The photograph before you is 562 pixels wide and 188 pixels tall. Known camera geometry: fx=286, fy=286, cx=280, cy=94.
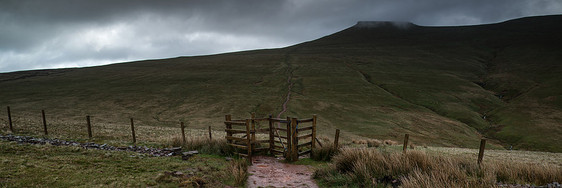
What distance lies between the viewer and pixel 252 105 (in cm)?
5222

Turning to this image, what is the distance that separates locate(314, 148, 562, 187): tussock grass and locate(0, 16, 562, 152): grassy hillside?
2528 cm

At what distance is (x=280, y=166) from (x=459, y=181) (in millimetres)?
7443

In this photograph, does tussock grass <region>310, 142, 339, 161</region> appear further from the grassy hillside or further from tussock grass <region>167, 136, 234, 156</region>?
the grassy hillside

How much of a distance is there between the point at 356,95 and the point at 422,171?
5516 centimetres

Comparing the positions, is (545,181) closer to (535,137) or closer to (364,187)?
(364,187)

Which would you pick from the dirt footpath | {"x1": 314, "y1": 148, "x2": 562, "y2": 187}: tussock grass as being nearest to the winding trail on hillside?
the dirt footpath

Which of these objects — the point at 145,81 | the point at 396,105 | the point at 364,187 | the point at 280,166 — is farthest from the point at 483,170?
the point at 145,81

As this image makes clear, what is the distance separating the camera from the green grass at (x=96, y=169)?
8070mm

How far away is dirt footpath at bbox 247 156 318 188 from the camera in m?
10.1

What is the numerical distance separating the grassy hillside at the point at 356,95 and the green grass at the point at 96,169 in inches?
716

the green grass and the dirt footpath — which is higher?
the green grass

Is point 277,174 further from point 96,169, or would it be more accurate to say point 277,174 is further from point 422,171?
point 96,169

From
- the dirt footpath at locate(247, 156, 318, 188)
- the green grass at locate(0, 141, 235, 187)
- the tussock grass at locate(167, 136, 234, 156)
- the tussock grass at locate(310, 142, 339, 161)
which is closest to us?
the green grass at locate(0, 141, 235, 187)

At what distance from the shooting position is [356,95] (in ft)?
205
